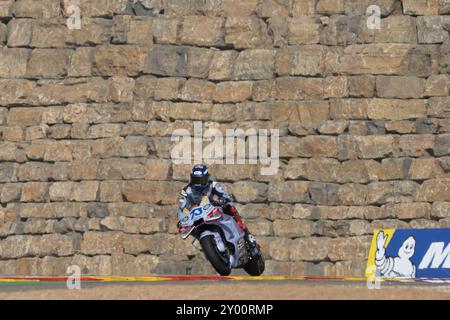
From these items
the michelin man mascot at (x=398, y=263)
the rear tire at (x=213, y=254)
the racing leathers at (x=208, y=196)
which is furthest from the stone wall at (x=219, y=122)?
Result: the rear tire at (x=213, y=254)

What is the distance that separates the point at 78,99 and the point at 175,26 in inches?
113

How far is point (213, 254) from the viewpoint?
18.0 m

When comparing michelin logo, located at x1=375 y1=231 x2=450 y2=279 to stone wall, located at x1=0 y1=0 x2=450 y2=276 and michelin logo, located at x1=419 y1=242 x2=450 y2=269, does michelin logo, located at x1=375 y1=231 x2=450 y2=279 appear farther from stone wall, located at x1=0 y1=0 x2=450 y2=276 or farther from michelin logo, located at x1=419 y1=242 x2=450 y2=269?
stone wall, located at x1=0 y1=0 x2=450 y2=276

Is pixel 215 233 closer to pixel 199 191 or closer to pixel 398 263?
pixel 199 191

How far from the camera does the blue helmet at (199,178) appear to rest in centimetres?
1819

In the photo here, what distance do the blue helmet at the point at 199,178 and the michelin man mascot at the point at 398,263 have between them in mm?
3784

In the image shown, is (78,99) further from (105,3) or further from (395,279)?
(395,279)

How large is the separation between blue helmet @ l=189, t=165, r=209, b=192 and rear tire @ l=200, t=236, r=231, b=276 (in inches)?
37.5

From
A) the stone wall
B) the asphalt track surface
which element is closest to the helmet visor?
the asphalt track surface

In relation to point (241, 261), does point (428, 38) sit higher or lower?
higher

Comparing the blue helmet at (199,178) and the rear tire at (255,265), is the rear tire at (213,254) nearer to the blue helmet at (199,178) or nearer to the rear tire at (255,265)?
the blue helmet at (199,178)

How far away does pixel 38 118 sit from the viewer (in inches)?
964

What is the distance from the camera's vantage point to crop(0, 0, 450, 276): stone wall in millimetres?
23328

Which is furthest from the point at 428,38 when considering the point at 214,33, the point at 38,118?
the point at 38,118
